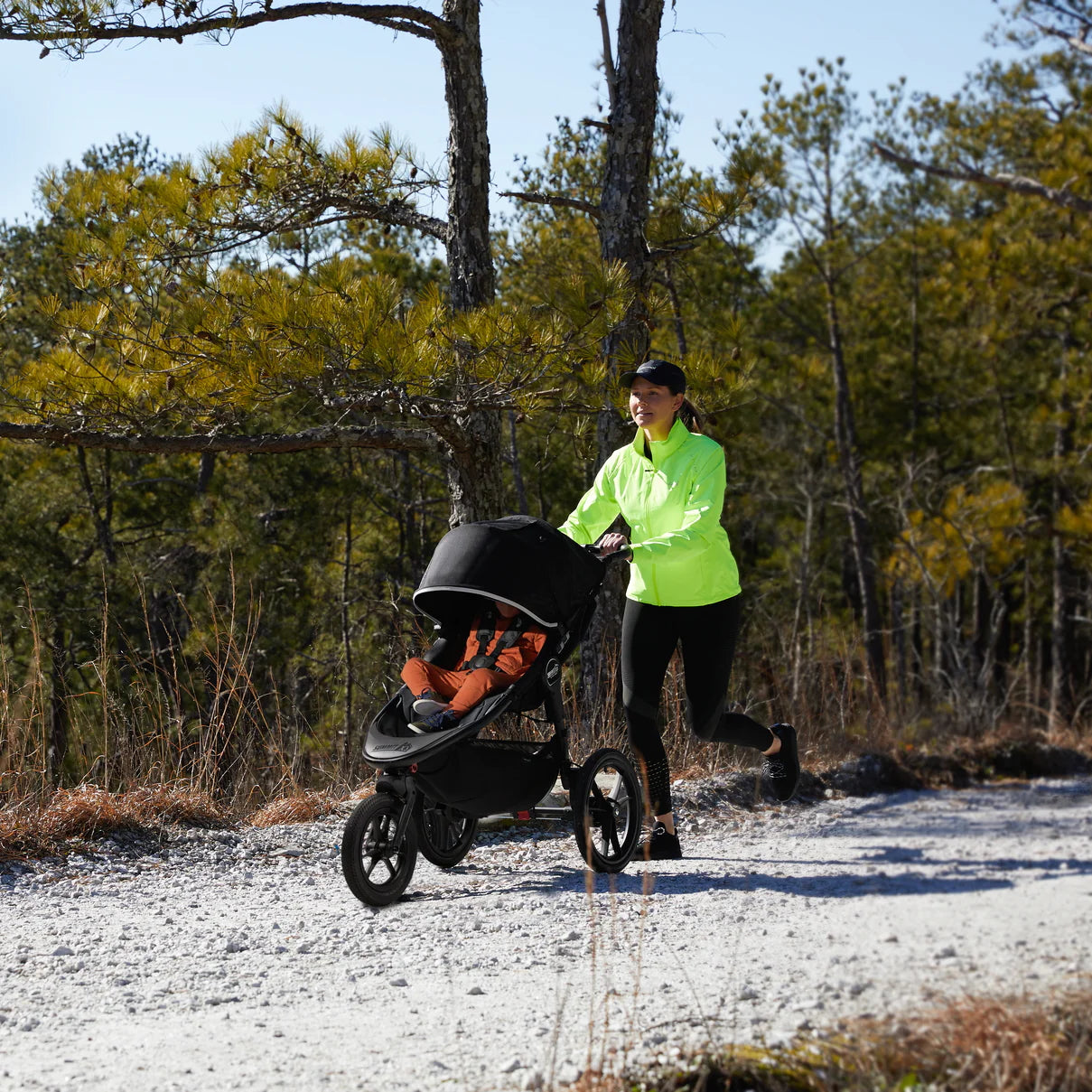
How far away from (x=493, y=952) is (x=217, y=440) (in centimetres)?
352

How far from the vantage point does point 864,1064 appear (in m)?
2.39

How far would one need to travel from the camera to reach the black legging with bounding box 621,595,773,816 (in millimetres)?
4812

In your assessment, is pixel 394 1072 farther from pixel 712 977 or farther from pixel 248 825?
pixel 248 825

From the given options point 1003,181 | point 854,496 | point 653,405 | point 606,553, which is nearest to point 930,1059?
point 606,553

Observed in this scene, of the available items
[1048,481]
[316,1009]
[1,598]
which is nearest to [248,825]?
[316,1009]

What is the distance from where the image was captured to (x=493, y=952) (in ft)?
11.8

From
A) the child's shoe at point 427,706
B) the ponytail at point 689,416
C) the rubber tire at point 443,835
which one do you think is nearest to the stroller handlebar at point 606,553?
the ponytail at point 689,416

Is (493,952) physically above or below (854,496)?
below

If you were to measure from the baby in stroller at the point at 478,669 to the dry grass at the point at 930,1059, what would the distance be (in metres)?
1.91

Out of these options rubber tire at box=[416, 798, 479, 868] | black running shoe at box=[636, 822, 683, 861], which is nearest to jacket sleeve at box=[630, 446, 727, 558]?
black running shoe at box=[636, 822, 683, 861]

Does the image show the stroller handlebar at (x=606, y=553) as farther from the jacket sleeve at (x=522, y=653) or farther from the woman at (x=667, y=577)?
the jacket sleeve at (x=522, y=653)

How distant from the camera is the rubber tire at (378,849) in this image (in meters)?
4.04

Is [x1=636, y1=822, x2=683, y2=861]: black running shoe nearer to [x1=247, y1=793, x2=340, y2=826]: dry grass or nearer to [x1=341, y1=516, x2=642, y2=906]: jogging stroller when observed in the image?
[x1=341, y1=516, x2=642, y2=906]: jogging stroller

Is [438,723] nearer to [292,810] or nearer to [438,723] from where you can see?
[438,723]
